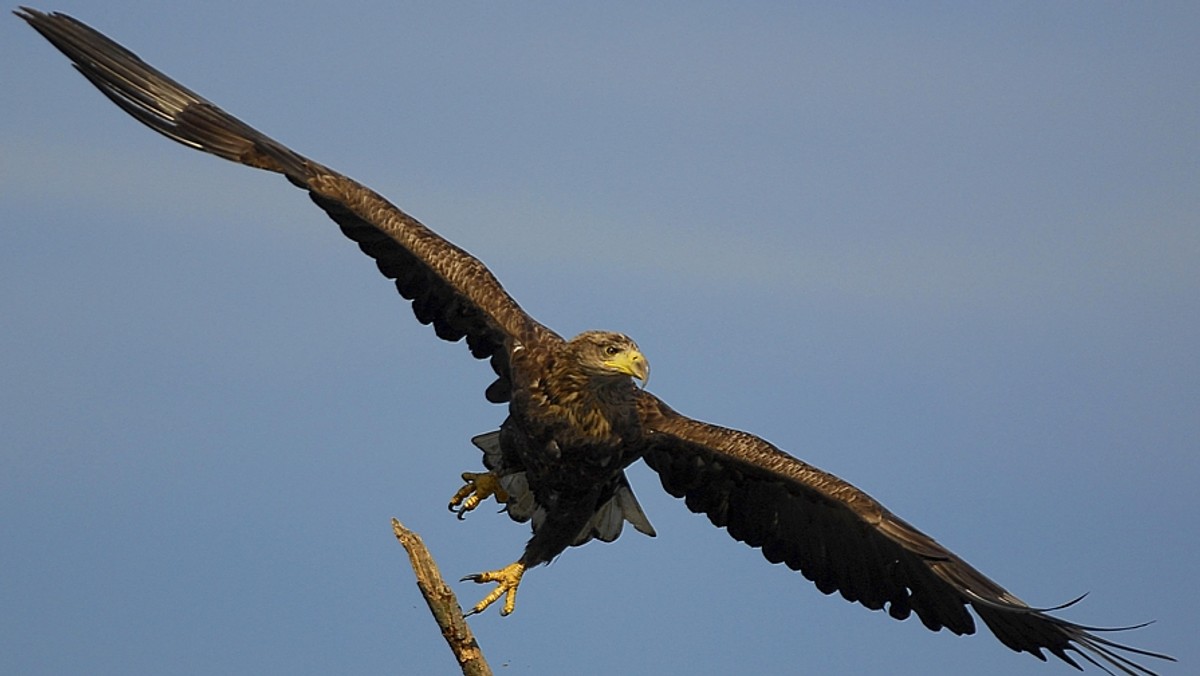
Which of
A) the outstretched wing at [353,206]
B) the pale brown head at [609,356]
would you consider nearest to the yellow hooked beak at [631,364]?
the pale brown head at [609,356]

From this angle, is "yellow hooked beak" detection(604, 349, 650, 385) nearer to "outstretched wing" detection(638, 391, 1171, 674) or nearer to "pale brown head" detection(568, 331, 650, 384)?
"pale brown head" detection(568, 331, 650, 384)

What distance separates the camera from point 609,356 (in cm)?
908

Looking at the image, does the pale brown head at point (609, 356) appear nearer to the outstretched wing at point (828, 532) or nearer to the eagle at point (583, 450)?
the eagle at point (583, 450)

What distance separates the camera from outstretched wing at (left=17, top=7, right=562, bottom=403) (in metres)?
9.76

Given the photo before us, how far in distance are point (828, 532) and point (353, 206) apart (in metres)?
3.38

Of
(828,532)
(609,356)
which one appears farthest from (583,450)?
(828,532)

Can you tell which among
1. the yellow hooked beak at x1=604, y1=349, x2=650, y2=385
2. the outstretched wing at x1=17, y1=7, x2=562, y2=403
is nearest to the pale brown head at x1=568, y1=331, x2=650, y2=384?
the yellow hooked beak at x1=604, y1=349, x2=650, y2=385

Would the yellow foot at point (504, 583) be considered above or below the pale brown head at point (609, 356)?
below

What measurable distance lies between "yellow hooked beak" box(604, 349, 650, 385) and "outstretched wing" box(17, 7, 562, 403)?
2.22ft

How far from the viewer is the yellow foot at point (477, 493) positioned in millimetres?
10250

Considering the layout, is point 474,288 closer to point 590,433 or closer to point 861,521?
point 590,433

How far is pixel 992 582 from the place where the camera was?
9.38 m

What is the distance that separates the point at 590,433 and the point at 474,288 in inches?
45.5

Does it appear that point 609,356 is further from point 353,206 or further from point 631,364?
point 353,206
